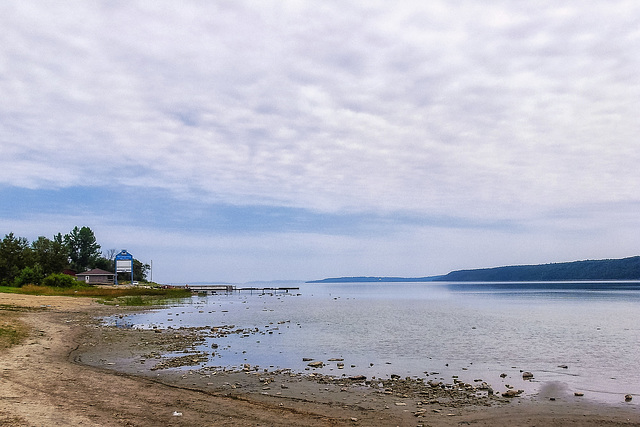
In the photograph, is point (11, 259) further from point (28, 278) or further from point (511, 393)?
point (511, 393)

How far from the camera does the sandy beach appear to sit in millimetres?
14217

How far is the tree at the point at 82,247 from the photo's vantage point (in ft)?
547

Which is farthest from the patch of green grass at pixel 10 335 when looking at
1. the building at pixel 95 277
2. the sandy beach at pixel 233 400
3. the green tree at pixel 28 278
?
the building at pixel 95 277

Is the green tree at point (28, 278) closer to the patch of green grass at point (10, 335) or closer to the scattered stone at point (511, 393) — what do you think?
the patch of green grass at point (10, 335)

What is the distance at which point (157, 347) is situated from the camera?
30.4 meters

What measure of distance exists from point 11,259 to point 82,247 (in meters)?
68.1

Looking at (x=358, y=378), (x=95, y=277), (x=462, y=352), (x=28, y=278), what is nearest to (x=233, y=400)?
(x=358, y=378)

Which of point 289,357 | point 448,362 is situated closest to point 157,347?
point 289,357

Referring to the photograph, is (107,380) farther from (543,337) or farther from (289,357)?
(543,337)

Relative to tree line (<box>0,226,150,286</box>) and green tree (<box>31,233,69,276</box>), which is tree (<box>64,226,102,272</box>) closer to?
tree line (<box>0,226,150,286</box>)

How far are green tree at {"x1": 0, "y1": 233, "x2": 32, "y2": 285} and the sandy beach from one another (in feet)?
302

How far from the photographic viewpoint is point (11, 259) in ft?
338

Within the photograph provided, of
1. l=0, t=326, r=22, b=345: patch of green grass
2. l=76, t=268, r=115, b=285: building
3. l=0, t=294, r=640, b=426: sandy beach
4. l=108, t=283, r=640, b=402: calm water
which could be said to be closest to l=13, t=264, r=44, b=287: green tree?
l=76, t=268, r=115, b=285: building

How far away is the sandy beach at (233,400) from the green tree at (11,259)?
302 feet
